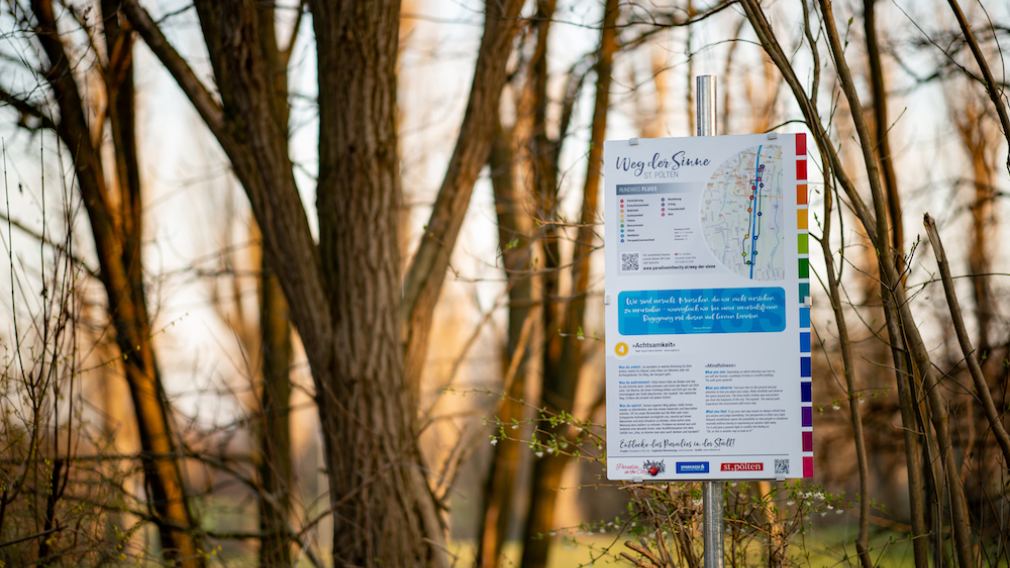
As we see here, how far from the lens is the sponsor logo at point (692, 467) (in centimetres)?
327

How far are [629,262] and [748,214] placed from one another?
40cm

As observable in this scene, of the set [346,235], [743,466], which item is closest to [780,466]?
[743,466]

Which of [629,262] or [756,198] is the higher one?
[756,198]

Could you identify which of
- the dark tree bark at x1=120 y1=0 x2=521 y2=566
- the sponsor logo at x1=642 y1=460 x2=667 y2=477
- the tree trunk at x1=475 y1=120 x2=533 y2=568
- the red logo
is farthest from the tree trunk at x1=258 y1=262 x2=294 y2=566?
the red logo

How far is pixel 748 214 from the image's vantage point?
3.39 m

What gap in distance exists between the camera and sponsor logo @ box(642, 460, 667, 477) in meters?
3.30

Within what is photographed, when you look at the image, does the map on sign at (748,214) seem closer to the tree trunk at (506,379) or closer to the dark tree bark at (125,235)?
the dark tree bark at (125,235)

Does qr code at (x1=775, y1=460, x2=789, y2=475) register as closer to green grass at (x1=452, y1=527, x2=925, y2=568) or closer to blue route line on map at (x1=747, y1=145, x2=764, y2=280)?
blue route line on map at (x1=747, y1=145, x2=764, y2=280)

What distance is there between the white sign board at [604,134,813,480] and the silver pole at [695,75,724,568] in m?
0.09

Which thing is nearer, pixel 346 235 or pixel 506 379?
pixel 346 235

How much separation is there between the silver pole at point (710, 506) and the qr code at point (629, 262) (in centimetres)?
45

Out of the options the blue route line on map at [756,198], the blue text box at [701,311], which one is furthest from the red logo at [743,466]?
the blue route line on map at [756,198]

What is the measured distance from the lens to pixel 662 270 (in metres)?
3.36

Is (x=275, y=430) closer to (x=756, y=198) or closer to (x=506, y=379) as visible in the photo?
(x=506, y=379)
